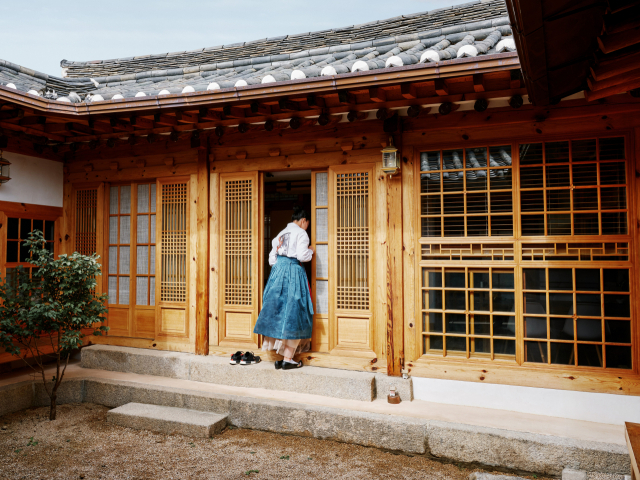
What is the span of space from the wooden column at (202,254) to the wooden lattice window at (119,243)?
1378 mm

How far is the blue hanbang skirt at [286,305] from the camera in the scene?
17.0 feet

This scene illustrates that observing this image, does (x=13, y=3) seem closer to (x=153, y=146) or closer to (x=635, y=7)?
(x=153, y=146)

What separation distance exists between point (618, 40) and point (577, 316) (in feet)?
9.17

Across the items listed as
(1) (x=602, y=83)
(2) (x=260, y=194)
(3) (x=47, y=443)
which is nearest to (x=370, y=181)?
(2) (x=260, y=194)

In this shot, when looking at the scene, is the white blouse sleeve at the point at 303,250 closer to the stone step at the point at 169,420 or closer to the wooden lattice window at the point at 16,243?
the stone step at the point at 169,420

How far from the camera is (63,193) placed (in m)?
6.91

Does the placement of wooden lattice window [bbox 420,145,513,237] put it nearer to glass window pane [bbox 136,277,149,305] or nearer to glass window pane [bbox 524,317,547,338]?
glass window pane [bbox 524,317,547,338]

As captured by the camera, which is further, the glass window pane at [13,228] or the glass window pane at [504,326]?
the glass window pane at [13,228]

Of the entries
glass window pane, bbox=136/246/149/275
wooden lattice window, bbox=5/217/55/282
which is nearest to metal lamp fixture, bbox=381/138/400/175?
glass window pane, bbox=136/246/149/275

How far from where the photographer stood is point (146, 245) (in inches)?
256

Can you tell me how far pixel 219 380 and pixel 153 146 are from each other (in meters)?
3.48

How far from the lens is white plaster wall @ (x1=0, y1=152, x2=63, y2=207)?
6.08 metres

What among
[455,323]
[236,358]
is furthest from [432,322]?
[236,358]

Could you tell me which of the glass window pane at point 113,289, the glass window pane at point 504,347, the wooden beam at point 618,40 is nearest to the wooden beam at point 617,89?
the wooden beam at point 618,40
